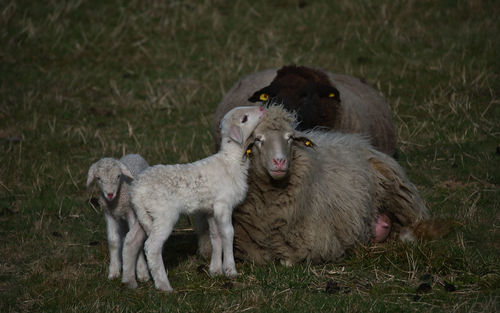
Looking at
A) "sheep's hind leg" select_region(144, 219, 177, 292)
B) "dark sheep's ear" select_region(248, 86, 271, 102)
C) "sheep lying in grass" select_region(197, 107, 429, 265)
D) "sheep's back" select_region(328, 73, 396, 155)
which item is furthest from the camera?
"sheep's back" select_region(328, 73, 396, 155)

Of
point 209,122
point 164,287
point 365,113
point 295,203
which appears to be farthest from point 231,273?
point 209,122

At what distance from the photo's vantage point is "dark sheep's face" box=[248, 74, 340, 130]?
746 cm

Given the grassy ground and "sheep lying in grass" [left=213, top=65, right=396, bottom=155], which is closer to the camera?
the grassy ground

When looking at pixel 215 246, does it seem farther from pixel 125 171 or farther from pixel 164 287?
pixel 125 171

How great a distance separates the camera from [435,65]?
1105 cm

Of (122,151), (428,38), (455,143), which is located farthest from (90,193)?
(428,38)

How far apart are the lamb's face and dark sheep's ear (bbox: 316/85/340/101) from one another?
2.55 m

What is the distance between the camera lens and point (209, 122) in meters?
10.0

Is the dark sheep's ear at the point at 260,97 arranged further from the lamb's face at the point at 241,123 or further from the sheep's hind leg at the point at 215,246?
the sheep's hind leg at the point at 215,246

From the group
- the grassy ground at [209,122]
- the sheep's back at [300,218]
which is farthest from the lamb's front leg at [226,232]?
the sheep's back at [300,218]

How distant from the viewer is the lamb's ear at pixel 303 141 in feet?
18.9

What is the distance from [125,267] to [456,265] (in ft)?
8.20

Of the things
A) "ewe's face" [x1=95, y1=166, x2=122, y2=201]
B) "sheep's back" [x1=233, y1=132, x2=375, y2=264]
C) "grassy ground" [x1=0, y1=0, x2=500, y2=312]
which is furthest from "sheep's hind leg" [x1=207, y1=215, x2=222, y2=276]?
"ewe's face" [x1=95, y1=166, x2=122, y2=201]

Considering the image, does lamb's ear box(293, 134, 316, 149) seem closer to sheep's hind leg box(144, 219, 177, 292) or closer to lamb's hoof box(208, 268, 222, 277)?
lamb's hoof box(208, 268, 222, 277)
